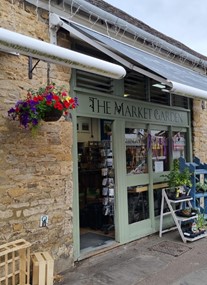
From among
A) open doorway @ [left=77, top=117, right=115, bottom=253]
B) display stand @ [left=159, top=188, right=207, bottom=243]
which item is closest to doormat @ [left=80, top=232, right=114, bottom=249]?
open doorway @ [left=77, top=117, right=115, bottom=253]

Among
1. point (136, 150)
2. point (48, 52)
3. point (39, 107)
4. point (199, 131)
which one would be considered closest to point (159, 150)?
point (136, 150)

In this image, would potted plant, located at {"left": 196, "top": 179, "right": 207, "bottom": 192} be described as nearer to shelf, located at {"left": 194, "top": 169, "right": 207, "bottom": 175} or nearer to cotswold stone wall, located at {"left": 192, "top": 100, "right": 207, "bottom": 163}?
shelf, located at {"left": 194, "top": 169, "right": 207, "bottom": 175}

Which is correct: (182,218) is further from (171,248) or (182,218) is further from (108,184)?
(108,184)

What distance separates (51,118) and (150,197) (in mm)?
3189

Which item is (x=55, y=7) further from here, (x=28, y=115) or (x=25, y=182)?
(x=25, y=182)

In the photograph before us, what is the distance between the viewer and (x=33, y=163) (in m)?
4.06

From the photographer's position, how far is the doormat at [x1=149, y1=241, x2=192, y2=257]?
5.02 m

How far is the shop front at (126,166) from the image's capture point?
532 centimetres

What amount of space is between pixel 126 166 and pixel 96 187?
1806 millimetres

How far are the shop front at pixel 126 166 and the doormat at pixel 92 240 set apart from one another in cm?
2

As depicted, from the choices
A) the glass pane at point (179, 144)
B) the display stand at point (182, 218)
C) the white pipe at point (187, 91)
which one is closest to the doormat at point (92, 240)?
the display stand at point (182, 218)

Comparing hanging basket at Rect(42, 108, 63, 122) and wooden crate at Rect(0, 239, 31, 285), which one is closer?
wooden crate at Rect(0, 239, 31, 285)

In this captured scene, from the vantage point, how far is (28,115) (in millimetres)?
3631

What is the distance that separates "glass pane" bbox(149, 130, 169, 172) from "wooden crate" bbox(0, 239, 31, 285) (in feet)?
11.4
